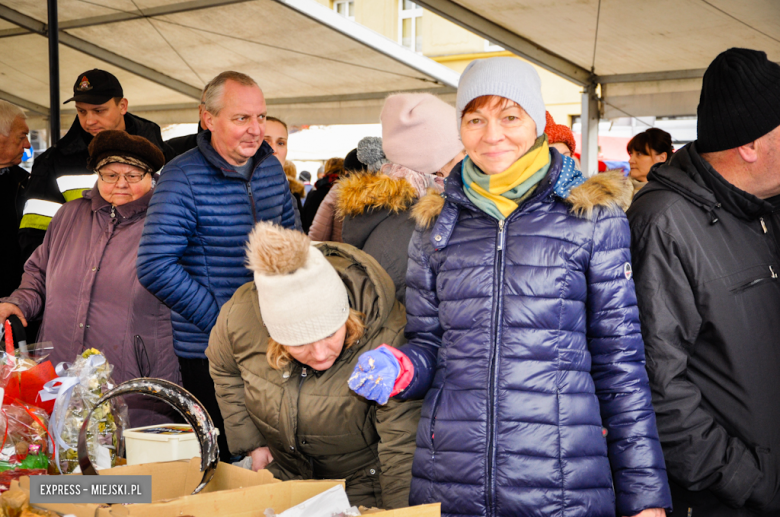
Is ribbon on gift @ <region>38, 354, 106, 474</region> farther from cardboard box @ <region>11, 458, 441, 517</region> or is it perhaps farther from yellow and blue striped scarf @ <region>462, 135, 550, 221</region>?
yellow and blue striped scarf @ <region>462, 135, 550, 221</region>

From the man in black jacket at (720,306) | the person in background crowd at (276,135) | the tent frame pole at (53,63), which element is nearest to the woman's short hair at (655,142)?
the person in background crowd at (276,135)

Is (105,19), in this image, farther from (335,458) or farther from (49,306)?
(335,458)

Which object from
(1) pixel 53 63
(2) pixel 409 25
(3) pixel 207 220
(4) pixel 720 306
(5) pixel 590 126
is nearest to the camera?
(4) pixel 720 306

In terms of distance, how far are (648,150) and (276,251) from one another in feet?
10.2

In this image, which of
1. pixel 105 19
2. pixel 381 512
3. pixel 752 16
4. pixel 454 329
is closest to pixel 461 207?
pixel 454 329

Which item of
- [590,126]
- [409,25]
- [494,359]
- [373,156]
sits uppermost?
[409,25]

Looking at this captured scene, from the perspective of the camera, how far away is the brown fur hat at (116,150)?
2480 mm

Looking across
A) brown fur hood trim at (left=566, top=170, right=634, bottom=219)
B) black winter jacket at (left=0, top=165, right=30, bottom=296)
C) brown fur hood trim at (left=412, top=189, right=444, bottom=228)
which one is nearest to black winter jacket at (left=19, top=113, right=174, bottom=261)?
black winter jacket at (left=0, top=165, right=30, bottom=296)

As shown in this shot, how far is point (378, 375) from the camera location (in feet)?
4.33

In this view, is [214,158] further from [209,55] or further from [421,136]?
[209,55]

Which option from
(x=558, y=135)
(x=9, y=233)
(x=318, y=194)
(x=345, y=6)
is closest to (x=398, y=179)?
(x=558, y=135)

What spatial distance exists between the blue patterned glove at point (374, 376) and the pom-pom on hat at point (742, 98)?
96 centimetres

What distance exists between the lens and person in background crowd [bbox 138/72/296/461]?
2225 mm

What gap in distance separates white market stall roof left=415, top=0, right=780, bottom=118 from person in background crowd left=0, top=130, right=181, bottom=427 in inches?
130
